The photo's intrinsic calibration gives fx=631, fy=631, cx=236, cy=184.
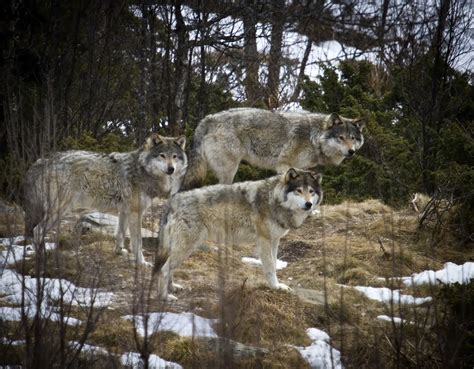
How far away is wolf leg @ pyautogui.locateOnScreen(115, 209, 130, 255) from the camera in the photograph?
7598mm

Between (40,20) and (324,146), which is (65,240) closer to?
(324,146)

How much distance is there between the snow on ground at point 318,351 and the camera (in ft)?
18.2

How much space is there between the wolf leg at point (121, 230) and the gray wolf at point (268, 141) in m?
1.57

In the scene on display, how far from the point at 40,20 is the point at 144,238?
4.50 meters

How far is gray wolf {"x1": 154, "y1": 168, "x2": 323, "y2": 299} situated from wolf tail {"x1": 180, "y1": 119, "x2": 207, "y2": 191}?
2.12 metres

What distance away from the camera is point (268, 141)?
935cm

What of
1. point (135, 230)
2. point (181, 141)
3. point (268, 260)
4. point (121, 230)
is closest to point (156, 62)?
point (181, 141)

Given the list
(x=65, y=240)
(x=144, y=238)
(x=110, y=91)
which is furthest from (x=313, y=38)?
(x=65, y=240)

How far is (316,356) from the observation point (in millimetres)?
5539

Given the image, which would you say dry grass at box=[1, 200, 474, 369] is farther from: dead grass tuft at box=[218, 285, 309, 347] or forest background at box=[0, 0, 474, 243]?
forest background at box=[0, 0, 474, 243]

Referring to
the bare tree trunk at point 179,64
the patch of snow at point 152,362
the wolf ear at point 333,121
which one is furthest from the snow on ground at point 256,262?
the bare tree trunk at point 179,64

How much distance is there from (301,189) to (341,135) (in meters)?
2.79

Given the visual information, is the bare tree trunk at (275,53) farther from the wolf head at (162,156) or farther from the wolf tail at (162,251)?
the wolf tail at (162,251)

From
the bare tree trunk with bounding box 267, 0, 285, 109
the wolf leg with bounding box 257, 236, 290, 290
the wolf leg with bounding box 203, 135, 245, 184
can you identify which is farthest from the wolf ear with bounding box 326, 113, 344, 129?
the bare tree trunk with bounding box 267, 0, 285, 109
